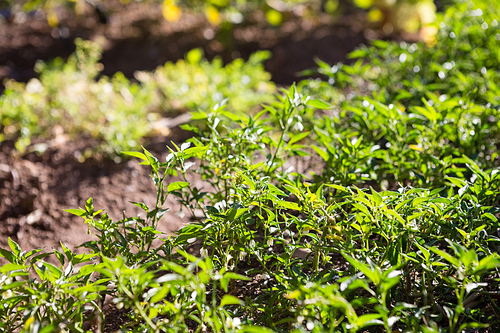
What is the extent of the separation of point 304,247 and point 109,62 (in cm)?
522

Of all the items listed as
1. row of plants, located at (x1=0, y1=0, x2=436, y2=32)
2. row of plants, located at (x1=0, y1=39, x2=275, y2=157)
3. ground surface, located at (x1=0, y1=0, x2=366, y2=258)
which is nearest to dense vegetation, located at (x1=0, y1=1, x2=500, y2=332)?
ground surface, located at (x1=0, y1=0, x2=366, y2=258)

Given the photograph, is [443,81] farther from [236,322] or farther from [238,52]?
[238,52]

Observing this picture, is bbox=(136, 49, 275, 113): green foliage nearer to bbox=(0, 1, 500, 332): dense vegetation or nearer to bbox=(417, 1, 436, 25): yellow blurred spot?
bbox=(0, 1, 500, 332): dense vegetation

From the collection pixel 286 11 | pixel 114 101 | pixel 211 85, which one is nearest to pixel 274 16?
pixel 286 11

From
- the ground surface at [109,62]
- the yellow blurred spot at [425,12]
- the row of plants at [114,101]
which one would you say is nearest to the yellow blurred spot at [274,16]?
the ground surface at [109,62]

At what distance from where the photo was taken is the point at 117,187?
2535mm

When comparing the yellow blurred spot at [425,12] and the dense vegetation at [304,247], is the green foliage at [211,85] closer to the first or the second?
the dense vegetation at [304,247]

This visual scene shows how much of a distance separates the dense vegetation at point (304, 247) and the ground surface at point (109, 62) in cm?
77

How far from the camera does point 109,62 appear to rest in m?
5.63

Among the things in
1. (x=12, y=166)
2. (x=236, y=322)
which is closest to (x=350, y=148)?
(x=236, y=322)

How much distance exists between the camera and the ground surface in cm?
232

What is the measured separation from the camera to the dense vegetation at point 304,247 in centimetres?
103

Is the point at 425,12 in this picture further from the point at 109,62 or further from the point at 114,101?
the point at 109,62

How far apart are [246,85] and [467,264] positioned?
292 cm
